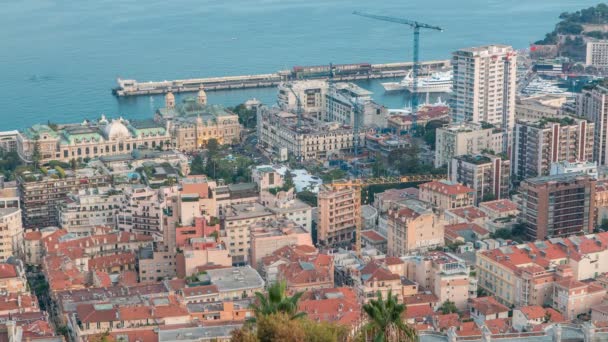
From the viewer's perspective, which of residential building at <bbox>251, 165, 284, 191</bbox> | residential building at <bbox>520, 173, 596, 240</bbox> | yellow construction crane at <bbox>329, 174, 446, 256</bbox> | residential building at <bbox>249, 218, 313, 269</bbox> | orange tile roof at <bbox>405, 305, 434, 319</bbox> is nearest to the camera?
orange tile roof at <bbox>405, 305, 434, 319</bbox>

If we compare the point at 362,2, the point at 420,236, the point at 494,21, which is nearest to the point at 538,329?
the point at 420,236

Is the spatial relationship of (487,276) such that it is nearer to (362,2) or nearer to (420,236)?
(420,236)

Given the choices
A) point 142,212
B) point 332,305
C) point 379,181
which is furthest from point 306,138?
point 332,305

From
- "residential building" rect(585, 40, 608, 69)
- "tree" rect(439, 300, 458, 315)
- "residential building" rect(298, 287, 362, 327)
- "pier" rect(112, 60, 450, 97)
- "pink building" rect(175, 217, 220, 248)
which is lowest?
"tree" rect(439, 300, 458, 315)

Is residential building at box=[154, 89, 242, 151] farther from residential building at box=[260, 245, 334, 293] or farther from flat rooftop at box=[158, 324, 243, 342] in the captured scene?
flat rooftop at box=[158, 324, 243, 342]

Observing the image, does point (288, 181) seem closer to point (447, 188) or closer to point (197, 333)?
point (447, 188)

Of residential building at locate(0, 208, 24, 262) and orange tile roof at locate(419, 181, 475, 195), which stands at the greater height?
orange tile roof at locate(419, 181, 475, 195)

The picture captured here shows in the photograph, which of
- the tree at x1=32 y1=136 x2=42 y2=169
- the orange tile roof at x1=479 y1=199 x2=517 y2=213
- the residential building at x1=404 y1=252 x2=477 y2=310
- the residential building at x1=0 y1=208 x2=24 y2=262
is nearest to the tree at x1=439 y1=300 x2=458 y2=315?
the residential building at x1=404 y1=252 x2=477 y2=310
